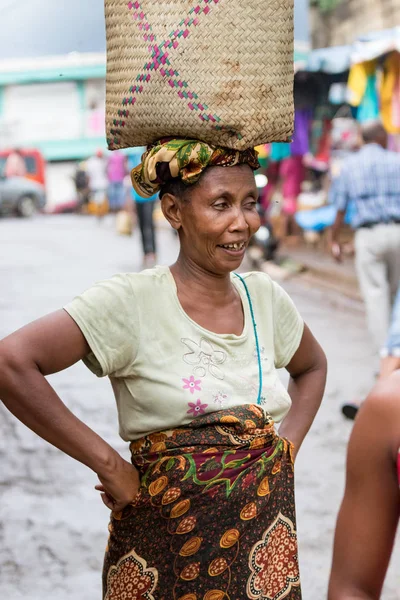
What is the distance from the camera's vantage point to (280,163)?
1600 cm

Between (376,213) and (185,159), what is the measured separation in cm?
479

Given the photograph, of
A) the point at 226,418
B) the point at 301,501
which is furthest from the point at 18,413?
the point at 301,501

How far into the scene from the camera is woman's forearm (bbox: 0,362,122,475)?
6.84 ft

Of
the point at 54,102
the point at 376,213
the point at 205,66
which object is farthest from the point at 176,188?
the point at 54,102

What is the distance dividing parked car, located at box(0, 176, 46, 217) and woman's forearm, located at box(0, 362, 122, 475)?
25676mm

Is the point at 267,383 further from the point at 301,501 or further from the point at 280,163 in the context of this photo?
the point at 280,163

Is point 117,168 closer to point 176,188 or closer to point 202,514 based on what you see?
point 176,188

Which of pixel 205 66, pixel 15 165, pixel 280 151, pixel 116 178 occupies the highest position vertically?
pixel 205 66

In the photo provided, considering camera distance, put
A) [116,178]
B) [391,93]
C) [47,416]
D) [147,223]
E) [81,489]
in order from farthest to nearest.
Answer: [116,178] < [147,223] < [391,93] < [81,489] < [47,416]

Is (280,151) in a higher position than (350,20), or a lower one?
lower

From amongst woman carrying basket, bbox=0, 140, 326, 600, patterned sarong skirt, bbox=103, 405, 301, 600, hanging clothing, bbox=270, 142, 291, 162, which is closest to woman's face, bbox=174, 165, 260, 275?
woman carrying basket, bbox=0, 140, 326, 600

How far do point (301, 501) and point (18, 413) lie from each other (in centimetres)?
282

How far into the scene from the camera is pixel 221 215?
87.5 inches

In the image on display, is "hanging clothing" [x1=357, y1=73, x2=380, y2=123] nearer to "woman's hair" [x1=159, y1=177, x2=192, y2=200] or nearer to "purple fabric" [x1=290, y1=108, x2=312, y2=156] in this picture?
"purple fabric" [x1=290, y1=108, x2=312, y2=156]
